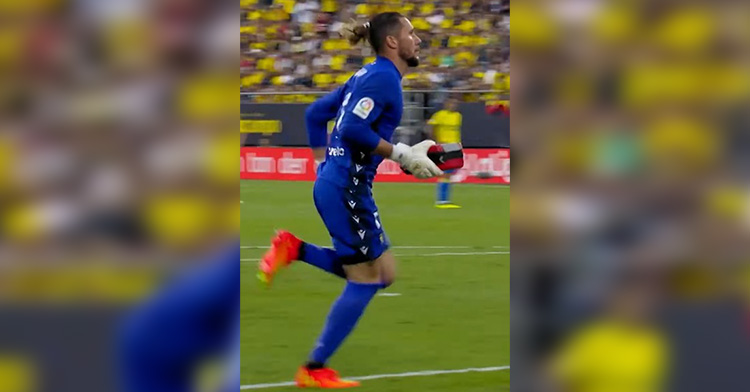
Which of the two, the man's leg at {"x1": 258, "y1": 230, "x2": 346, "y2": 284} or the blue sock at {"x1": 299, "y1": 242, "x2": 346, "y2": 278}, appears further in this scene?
the man's leg at {"x1": 258, "y1": 230, "x2": 346, "y2": 284}

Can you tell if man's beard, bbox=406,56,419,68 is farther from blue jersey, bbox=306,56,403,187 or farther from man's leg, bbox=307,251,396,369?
man's leg, bbox=307,251,396,369

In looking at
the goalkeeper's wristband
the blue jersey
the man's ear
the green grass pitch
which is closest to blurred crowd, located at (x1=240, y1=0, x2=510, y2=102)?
the green grass pitch

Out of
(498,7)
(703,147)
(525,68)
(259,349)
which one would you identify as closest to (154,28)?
(525,68)

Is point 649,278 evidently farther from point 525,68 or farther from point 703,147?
point 525,68

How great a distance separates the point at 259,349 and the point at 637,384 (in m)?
5.91

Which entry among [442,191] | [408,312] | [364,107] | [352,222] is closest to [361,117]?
[364,107]

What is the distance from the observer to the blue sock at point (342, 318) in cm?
625

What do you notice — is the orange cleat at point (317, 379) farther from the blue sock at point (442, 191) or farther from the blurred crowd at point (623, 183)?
the blue sock at point (442, 191)

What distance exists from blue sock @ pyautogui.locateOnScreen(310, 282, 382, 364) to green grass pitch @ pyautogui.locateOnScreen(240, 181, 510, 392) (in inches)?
11.4

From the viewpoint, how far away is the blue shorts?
20.9ft

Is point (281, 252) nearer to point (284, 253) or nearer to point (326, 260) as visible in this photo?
point (284, 253)

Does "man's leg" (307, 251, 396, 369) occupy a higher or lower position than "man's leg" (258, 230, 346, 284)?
lower

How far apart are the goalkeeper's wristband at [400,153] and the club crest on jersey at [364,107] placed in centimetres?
36

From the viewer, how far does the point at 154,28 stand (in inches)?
65.3
